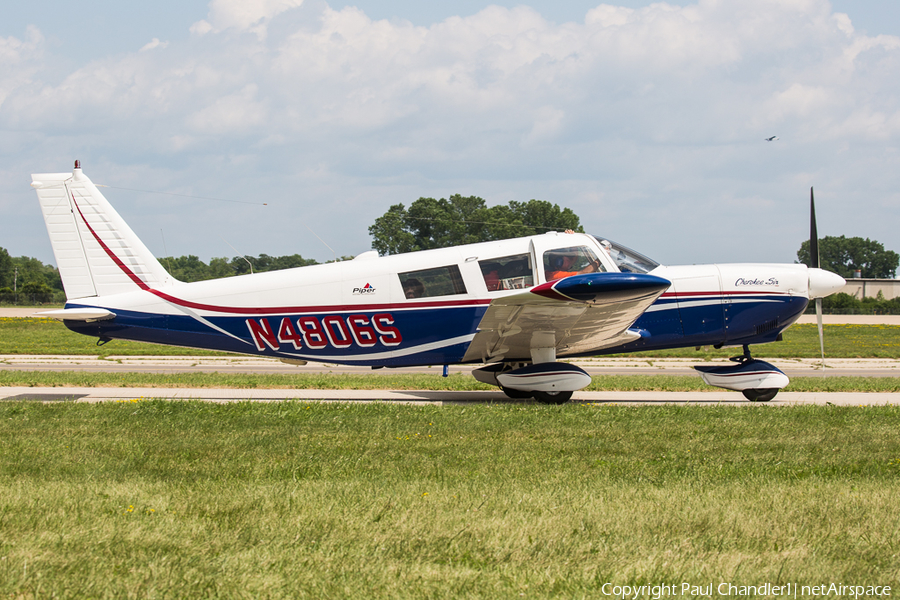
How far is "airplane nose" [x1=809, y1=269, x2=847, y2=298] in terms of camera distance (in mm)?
11234

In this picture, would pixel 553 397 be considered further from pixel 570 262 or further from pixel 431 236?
pixel 431 236

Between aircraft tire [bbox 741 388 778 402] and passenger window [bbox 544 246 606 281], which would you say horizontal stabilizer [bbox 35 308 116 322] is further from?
aircraft tire [bbox 741 388 778 402]

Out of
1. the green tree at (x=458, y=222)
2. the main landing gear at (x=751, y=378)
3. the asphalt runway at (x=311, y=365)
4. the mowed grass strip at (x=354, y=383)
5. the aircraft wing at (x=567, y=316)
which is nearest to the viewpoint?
the aircraft wing at (x=567, y=316)

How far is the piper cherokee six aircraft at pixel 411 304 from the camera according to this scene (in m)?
10.4

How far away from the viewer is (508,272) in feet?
33.8

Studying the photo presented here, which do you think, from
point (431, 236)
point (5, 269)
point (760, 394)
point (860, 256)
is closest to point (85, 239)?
point (760, 394)

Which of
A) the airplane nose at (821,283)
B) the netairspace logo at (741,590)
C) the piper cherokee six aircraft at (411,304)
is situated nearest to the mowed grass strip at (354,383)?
the piper cherokee six aircraft at (411,304)

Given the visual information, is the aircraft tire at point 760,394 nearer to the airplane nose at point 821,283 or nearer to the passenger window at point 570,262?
the airplane nose at point 821,283

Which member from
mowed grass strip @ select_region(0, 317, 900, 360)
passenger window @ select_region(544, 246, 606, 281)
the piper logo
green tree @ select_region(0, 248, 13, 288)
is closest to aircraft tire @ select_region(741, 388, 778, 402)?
A: passenger window @ select_region(544, 246, 606, 281)

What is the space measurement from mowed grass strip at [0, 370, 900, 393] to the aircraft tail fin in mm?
3071

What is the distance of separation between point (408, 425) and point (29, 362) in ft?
54.8

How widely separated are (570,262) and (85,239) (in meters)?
7.59

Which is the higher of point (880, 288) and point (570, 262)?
point (570, 262)

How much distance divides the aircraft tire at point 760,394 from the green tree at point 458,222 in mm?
21294
